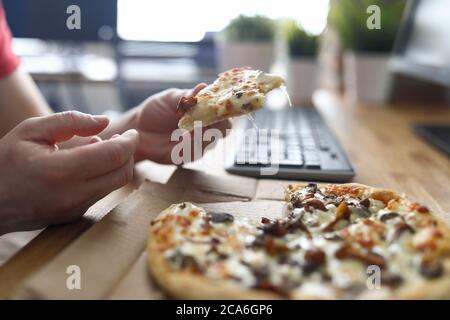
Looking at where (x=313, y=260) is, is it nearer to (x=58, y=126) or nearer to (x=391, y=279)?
(x=391, y=279)

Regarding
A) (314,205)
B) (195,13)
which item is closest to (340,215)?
(314,205)

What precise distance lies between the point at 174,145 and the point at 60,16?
4.33 feet

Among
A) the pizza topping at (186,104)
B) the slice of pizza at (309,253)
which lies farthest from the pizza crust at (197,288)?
the pizza topping at (186,104)

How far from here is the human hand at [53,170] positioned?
25.5 inches

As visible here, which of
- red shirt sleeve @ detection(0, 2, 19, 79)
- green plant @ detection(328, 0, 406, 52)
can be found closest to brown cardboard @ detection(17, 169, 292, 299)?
red shirt sleeve @ detection(0, 2, 19, 79)

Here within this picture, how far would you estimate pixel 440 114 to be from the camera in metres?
1.78

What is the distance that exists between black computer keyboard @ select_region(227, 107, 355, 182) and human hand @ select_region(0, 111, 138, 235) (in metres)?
0.34

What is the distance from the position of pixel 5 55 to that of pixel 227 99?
792mm

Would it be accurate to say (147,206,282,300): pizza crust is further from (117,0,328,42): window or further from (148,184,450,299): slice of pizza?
(117,0,328,42): window

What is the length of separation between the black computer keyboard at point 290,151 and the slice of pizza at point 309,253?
0.23 m

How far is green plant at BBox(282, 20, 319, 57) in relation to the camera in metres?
1.96

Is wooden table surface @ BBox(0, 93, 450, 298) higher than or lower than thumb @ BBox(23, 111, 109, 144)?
lower

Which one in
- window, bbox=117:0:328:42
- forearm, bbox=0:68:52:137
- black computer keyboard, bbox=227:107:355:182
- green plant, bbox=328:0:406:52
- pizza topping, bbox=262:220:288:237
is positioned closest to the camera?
pizza topping, bbox=262:220:288:237
